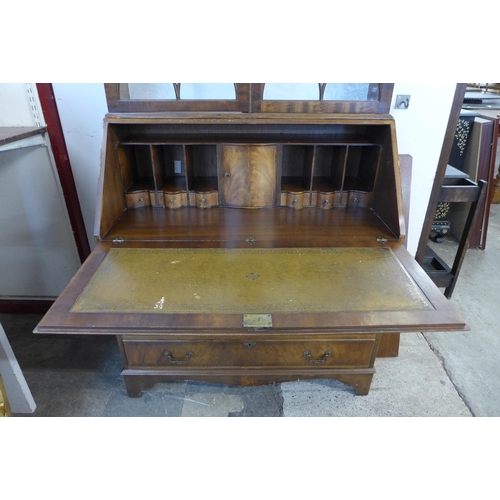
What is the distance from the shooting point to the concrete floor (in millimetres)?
1541

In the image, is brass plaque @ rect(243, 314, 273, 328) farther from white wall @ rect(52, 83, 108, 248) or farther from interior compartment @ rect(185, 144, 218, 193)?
white wall @ rect(52, 83, 108, 248)

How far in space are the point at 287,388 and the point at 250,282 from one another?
0.78 metres

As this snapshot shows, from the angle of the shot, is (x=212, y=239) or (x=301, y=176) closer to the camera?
(x=212, y=239)

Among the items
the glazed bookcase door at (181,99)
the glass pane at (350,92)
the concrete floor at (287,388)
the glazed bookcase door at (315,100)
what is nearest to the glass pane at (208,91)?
the glazed bookcase door at (181,99)

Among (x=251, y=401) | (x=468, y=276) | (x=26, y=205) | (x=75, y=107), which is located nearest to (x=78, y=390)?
(x=251, y=401)

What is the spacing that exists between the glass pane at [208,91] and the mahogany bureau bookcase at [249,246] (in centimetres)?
2

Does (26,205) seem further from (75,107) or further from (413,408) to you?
(413,408)

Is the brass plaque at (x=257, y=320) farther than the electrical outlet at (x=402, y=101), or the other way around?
the electrical outlet at (x=402, y=101)

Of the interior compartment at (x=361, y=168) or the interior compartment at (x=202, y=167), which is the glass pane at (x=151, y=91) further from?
the interior compartment at (x=361, y=168)

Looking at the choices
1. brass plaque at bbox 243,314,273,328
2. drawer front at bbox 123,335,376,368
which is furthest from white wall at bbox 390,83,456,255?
brass plaque at bbox 243,314,273,328

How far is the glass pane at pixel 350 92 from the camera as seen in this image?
1382 mm

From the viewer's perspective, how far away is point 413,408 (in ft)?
5.08

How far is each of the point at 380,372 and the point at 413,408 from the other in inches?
8.7

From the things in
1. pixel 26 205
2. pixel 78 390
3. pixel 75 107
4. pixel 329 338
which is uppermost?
pixel 75 107
